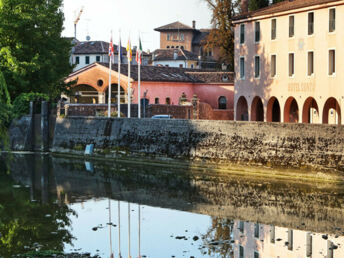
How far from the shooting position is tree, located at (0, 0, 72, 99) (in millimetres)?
52312

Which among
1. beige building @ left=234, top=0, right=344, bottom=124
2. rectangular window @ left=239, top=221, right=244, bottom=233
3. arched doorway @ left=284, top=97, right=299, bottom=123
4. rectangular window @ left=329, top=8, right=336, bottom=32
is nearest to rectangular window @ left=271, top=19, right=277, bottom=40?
beige building @ left=234, top=0, right=344, bottom=124

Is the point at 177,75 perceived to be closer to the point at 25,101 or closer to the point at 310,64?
the point at 310,64

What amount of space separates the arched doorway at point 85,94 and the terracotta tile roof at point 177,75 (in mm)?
1889

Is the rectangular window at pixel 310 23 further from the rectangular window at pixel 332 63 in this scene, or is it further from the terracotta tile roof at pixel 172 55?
the terracotta tile roof at pixel 172 55

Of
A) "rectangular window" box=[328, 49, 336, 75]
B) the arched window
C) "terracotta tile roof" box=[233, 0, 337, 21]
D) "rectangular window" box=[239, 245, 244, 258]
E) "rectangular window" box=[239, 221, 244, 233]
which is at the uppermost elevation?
"terracotta tile roof" box=[233, 0, 337, 21]

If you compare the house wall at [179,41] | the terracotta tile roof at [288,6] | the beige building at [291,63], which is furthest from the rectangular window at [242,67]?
the house wall at [179,41]

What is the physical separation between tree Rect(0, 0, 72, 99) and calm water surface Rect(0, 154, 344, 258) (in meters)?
15.4

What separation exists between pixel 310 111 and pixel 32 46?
21047mm

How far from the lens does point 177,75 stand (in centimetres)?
7456

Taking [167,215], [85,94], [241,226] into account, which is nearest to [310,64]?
[167,215]

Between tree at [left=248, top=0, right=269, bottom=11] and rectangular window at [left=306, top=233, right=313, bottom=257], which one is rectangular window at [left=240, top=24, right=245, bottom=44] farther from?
rectangular window at [left=306, top=233, right=313, bottom=257]

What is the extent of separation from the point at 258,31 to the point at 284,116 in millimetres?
7393

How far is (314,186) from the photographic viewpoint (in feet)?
106

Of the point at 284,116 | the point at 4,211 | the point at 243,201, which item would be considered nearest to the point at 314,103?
the point at 284,116
